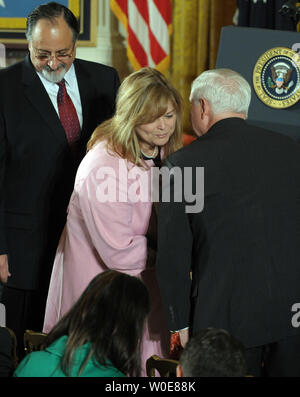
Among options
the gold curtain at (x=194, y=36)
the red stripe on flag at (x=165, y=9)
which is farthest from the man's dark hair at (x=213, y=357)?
the red stripe on flag at (x=165, y=9)

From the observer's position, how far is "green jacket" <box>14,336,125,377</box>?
189 centimetres

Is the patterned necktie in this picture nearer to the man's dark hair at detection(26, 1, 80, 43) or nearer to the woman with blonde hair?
the man's dark hair at detection(26, 1, 80, 43)

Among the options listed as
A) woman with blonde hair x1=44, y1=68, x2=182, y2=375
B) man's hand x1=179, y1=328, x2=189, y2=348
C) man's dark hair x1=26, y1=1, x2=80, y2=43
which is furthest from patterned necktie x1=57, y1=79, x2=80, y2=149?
man's hand x1=179, y1=328, x2=189, y2=348

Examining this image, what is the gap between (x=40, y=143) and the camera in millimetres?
2932

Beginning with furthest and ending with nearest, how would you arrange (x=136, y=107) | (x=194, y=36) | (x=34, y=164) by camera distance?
(x=194, y=36), (x=34, y=164), (x=136, y=107)

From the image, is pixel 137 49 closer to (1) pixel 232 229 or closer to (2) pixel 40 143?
(2) pixel 40 143

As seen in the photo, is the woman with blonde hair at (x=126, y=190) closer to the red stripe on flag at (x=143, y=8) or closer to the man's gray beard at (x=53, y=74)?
the man's gray beard at (x=53, y=74)

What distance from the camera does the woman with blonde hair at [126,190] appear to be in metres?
2.51

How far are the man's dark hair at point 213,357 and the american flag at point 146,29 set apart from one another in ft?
13.6

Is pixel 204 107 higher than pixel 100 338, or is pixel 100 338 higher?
pixel 204 107

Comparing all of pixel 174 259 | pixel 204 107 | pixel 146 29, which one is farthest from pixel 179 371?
pixel 146 29

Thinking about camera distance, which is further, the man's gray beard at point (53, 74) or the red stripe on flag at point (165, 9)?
the red stripe on flag at point (165, 9)

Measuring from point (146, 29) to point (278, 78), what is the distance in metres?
2.01
